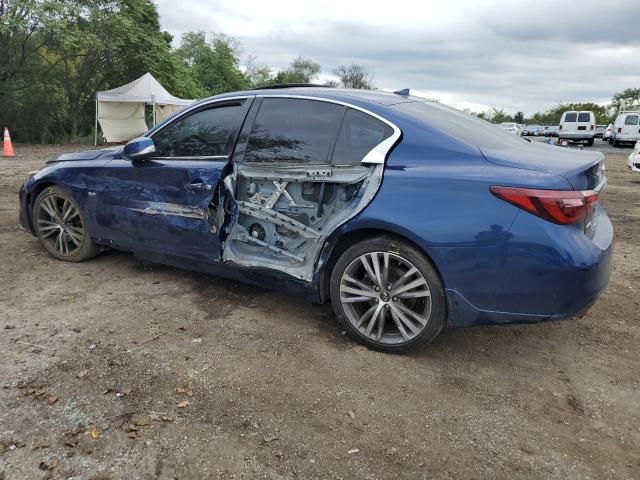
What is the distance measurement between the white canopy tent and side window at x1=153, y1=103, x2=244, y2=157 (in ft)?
59.7

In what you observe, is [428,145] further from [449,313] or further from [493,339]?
[493,339]

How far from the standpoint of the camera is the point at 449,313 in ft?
9.65

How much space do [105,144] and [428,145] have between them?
22496mm

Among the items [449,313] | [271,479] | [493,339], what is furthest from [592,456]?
[271,479]

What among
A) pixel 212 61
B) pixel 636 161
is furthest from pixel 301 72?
pixel 636 161

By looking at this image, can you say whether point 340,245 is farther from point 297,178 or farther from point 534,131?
point 534,131

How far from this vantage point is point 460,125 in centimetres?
340

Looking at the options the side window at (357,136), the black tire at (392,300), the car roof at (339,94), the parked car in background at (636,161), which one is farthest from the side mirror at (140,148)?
the parked car in background at (636,161)

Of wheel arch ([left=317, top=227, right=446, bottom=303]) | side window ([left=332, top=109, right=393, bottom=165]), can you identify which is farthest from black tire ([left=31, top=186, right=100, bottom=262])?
side window ([left=332, top=109, right=393, bottom=165])

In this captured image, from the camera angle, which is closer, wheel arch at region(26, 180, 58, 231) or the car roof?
the car roof

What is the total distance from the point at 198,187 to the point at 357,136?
1.29m

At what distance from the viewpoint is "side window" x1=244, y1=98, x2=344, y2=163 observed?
3348 mm

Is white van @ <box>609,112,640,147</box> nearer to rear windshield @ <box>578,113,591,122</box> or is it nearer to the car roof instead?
rear windshield @ <box>578,113,591,122</box>

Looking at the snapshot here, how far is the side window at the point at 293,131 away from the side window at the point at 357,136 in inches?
2.7
